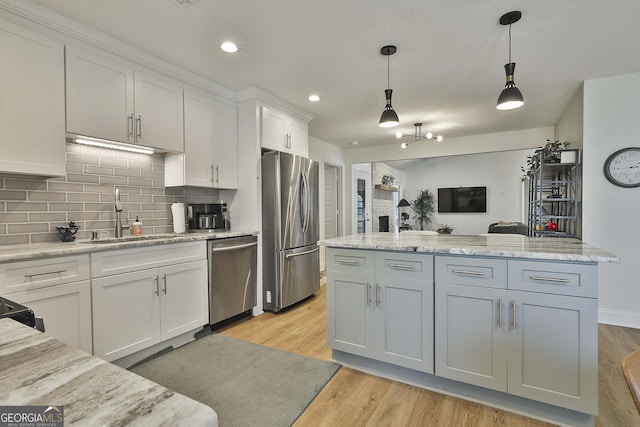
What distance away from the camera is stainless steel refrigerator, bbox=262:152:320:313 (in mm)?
3402

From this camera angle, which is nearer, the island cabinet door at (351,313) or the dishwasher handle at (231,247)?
the island cabinet door at (351,313)

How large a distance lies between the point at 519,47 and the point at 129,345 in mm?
3791

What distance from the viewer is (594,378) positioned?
5.19 ft

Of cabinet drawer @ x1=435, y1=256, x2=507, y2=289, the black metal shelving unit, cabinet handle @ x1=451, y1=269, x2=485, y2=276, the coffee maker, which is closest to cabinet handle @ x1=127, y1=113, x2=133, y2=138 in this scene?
the coffee maker

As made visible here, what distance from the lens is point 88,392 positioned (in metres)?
0.44

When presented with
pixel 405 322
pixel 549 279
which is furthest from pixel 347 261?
pixel 549 279

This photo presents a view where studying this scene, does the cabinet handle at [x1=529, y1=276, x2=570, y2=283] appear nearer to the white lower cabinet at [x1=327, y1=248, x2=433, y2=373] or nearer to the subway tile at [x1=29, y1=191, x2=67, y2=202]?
the white lower cabinet at [x1=327, y1=248, x2=433, y2=373]

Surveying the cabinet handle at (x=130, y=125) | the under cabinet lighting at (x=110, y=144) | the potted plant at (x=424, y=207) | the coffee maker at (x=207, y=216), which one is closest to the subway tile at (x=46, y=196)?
the under cabinet lighting at (x=110, y=144)

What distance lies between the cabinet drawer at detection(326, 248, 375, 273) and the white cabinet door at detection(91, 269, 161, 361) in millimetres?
1390

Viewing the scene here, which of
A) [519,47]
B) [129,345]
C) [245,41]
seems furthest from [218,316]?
[519,47]

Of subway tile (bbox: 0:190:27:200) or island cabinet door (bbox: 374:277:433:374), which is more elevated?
subway tile (bbox: 0:190:27:200)

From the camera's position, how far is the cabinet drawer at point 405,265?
1974mm

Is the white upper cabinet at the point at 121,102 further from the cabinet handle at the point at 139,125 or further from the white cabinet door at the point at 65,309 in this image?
the white cabinet door at the point at 65,309

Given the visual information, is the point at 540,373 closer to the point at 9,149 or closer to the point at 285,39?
the point at 285,39
